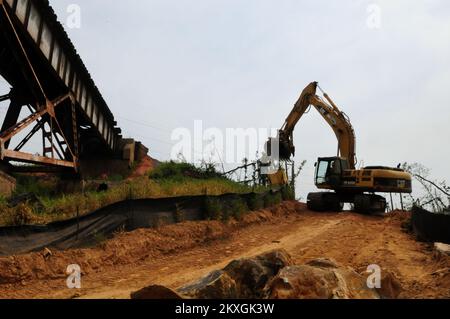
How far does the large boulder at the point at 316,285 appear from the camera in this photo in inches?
179

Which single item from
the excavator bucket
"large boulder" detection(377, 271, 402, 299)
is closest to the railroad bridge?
the excavator bucket

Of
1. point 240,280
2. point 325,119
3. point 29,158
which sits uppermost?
point 325,119

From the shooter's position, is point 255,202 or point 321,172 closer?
point 255,202

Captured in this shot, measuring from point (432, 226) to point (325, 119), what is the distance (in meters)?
10.9

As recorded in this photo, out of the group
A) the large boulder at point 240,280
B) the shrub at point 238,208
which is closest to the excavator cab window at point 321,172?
the shrub at point 238,208

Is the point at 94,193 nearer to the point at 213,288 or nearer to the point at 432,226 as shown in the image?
the point at 213,288

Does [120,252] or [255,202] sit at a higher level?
[255,202]

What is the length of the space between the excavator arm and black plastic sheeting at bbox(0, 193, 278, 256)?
10.1 m

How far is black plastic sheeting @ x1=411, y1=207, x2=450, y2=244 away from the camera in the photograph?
1007 cm

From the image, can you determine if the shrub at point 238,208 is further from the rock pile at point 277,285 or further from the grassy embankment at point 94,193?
the rock pile at point 277,285

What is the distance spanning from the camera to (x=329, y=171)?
1925 cm

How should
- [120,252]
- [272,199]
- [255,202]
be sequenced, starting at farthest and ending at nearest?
[272,199]
[255,202]
[120,252]

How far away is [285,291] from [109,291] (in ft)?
11.7

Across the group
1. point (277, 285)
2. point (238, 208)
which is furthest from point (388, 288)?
point (238, 208)
